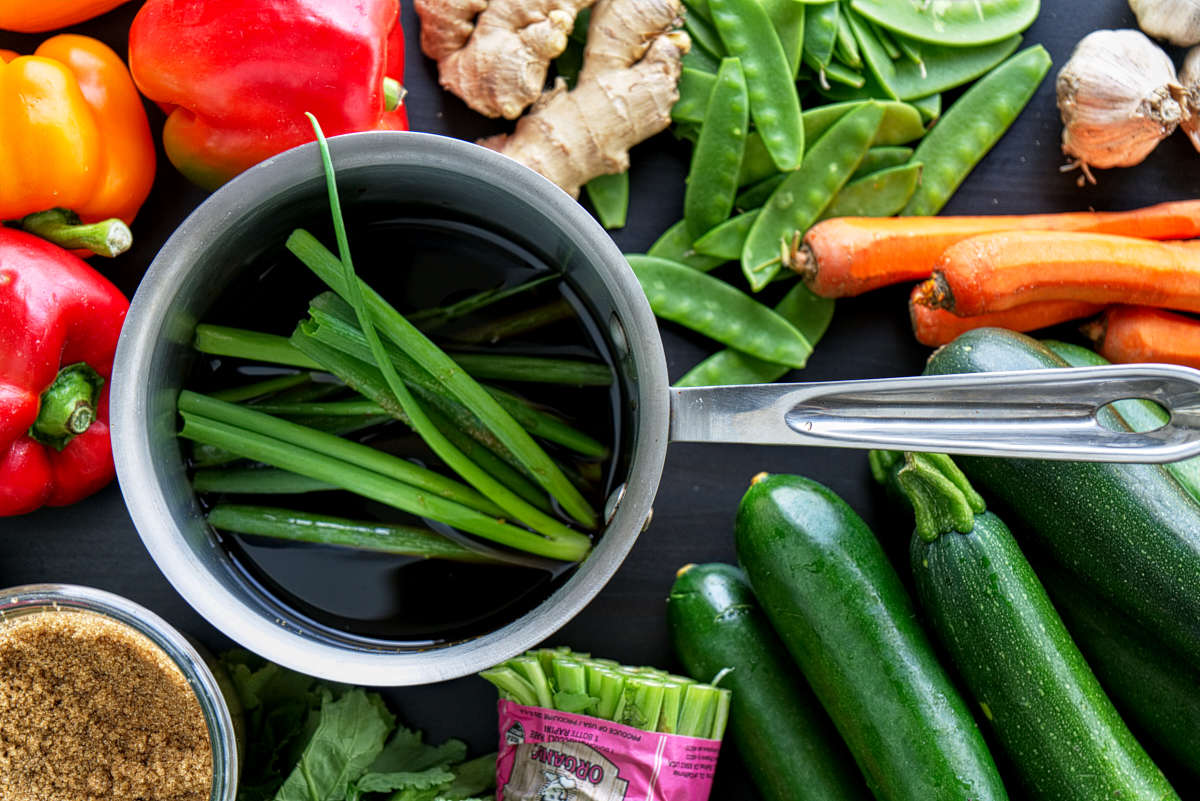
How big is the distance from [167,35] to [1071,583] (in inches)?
42.3

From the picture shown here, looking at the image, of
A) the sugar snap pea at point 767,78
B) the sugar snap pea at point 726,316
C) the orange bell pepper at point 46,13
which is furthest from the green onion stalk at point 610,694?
the orange bell pepper at point 46,13

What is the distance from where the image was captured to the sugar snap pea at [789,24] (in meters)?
1.08

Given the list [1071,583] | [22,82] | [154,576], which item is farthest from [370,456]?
[1071,583]

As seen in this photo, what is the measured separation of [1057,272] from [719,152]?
0.40 metres

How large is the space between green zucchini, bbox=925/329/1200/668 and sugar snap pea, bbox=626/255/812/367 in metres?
0.17

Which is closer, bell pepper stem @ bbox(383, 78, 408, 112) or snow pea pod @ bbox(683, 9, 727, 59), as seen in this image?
bell pepper stem @ bbox(383, 78, 408, 112)

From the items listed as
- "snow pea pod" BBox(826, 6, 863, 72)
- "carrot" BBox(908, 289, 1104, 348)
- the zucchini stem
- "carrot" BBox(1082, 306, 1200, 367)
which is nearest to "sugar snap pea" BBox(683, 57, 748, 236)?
"snow pea pod" BBox(826, 6, 863, 72)

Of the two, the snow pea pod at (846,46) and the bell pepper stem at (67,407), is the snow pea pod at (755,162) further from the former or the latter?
the bell pepper stem at (67,407)

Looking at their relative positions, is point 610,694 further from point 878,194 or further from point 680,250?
point 878,194

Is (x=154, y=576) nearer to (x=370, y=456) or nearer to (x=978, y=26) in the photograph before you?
(x=370, y=456)

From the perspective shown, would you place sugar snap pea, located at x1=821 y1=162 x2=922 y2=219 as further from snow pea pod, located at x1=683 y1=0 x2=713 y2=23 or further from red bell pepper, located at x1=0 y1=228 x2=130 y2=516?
red bell pepper, located at x1=0 y1=228 x2=130 y2=516

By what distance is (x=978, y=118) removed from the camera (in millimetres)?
1120

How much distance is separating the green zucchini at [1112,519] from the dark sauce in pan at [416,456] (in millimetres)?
395

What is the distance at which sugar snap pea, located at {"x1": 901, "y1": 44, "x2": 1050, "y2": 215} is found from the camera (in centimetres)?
112
